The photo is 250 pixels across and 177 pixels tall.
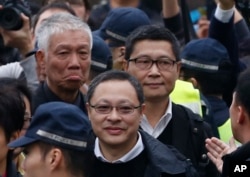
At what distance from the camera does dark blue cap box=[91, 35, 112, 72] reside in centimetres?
775

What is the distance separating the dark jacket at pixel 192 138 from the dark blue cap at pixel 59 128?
2.89 ft

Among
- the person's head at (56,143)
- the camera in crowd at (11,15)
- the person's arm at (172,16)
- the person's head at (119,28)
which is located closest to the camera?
the person's head at (56,143)

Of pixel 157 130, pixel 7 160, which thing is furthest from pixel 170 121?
pixel 7 160

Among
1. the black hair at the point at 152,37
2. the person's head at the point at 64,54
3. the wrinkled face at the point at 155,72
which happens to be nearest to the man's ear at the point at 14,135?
the person's head at the point at 64,54

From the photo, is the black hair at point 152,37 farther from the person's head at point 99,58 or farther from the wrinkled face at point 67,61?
the person's head at point 99,58

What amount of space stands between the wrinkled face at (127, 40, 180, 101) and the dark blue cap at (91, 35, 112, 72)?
1.71 feet

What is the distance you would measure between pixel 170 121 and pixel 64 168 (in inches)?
53.3

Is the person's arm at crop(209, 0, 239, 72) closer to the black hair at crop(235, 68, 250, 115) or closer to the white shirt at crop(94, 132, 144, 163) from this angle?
the white shirt at crop(94, 132, 144, 163)

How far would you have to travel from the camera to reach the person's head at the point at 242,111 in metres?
5.92

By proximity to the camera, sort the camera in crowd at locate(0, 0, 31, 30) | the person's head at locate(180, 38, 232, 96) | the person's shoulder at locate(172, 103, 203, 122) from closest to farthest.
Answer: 1. the person's shoulder at locate(172, 103, 203, 122)
2. the camera in crowd at locate(0, 0, 31, 30)
3. the person's head at locate(180, 38, 232, 96)

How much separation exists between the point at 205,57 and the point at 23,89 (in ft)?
5.28

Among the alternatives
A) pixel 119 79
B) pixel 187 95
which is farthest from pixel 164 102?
pixel 119 79

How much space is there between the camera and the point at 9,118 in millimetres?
6328

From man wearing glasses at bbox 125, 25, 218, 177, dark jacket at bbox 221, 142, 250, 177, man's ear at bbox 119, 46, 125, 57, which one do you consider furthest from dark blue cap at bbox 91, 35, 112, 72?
dark jacket at bbox 221, 142, 250, 177
